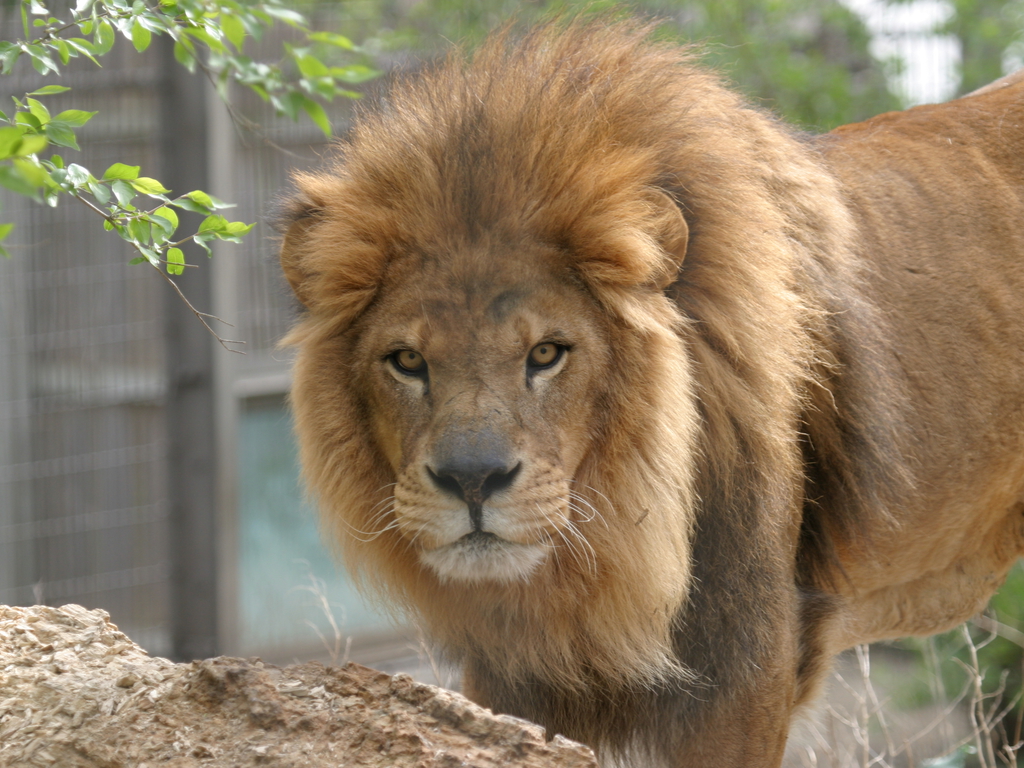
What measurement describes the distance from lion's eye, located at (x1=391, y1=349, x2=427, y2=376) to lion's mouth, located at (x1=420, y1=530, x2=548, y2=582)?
39 cm

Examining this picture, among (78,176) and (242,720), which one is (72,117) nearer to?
(78,176)

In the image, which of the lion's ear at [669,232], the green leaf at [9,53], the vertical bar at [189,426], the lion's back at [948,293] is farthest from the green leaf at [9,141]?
the vertical bar at [189,426]

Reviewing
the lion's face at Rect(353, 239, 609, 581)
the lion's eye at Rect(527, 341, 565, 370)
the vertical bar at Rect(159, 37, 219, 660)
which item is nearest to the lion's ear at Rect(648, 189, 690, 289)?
the lion's face at Rect(353, 239, 609, 581)

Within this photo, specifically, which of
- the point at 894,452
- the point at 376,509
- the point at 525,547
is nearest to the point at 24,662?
the point at 376,509

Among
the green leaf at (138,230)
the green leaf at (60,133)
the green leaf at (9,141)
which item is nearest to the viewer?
the green leaf at (9,141)

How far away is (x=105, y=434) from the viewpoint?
5734mm

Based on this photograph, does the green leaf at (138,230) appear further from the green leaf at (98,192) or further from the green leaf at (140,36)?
the green leaf at (140,36)

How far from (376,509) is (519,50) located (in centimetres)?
116

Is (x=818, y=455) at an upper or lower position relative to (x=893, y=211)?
lower

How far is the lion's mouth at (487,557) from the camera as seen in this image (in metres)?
2.16

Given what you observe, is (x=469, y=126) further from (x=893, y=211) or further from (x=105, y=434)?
(x=105, y=434)

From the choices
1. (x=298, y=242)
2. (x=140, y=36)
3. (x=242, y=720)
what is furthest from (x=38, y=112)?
(x=242, y=720)

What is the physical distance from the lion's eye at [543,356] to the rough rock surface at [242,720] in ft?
2.26

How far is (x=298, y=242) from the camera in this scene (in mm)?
2564
